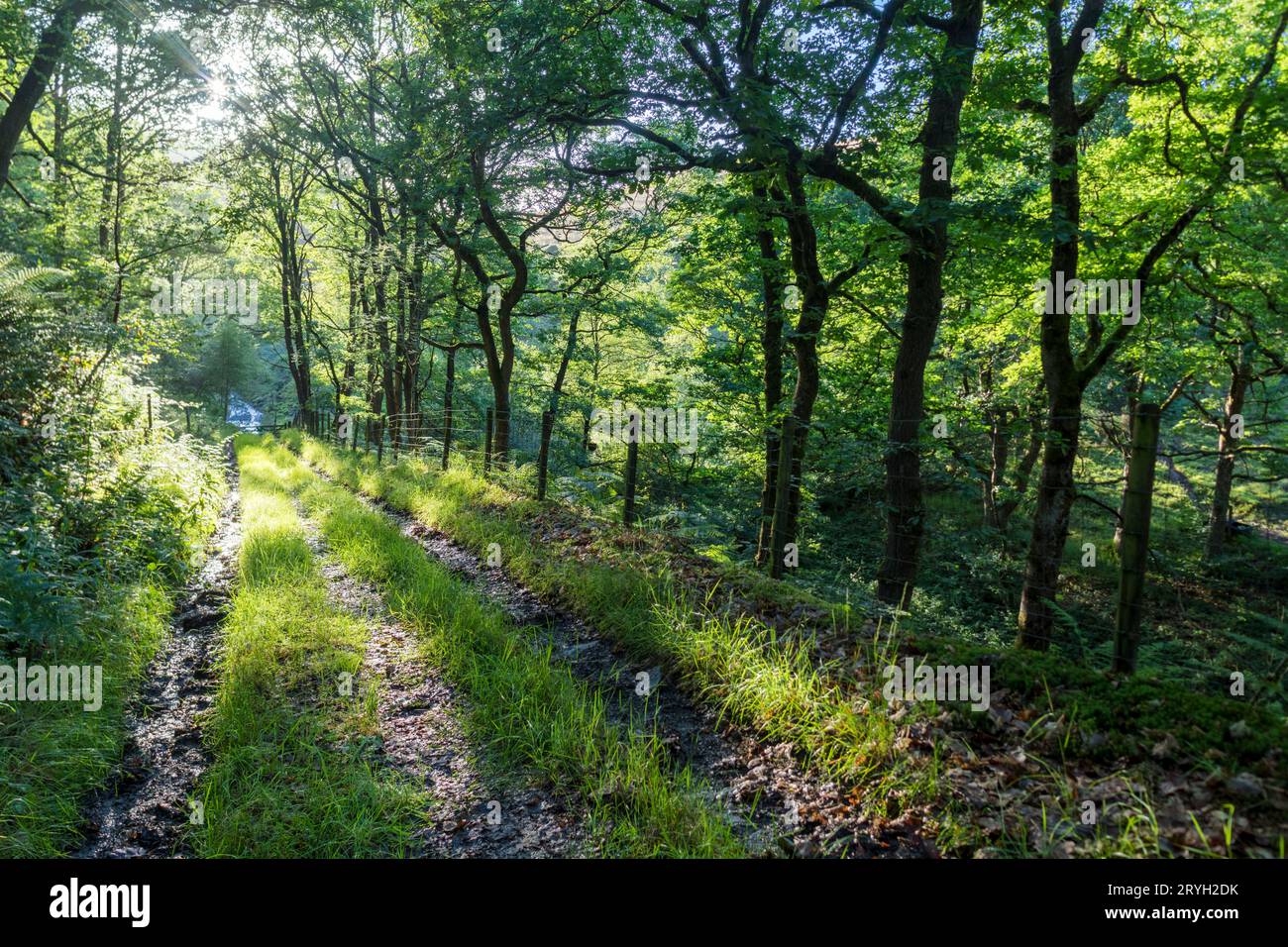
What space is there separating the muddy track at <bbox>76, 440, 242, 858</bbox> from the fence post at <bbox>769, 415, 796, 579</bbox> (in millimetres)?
5083

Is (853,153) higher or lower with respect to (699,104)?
lower

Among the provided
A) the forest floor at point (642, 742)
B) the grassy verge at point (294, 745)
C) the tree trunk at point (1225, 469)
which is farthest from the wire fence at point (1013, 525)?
the grassy verge at point (294, 745)

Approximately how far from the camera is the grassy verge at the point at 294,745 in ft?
8.75

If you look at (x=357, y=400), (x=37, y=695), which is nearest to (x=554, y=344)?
(x=357, y=400)

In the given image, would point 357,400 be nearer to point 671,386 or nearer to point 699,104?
point 671,386

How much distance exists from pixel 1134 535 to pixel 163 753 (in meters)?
5.99

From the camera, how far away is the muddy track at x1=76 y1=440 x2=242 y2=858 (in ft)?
9.06

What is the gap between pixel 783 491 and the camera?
6.07 meters

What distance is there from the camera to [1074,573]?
13.0 meters

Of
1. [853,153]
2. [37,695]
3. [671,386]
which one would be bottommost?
[37,695]

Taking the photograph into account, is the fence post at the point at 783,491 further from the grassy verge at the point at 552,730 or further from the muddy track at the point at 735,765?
the grassy verge at the point at 552,730

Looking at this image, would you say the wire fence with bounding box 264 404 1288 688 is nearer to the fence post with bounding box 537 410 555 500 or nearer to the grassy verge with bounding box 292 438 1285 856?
the fence post with bounding box 537 410 555 500

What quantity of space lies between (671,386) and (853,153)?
390 inches

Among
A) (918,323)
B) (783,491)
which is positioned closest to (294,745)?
(783,491)
